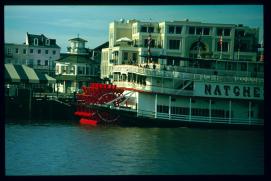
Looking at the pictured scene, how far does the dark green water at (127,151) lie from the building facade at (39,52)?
7.42 m

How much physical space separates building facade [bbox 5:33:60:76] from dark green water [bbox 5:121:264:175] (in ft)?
24.3

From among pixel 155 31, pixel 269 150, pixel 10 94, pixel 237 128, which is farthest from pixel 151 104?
pixel 269 150

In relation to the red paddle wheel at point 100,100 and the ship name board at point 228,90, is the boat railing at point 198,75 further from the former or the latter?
the red paddle wheel at point 100,100

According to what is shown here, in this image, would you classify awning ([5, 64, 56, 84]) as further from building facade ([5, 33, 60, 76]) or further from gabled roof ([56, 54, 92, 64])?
gabled roof ([56, 54, 92, 64])

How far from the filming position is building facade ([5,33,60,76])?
22156 millimetres

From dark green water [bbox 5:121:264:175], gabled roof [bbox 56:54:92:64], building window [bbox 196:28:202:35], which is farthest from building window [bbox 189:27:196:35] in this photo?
dark green water [bbox 5:121:264:175]

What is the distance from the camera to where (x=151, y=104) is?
54.0 ft

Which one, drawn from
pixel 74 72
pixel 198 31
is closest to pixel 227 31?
pixel 198 31

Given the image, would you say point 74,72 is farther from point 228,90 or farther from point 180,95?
point 228,90

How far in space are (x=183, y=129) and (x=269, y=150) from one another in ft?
32.1

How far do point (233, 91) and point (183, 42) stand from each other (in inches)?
276

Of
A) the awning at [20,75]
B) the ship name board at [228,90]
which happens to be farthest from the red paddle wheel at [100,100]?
the ship name board at [228,90]

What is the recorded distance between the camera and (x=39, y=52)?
23.7 metres
